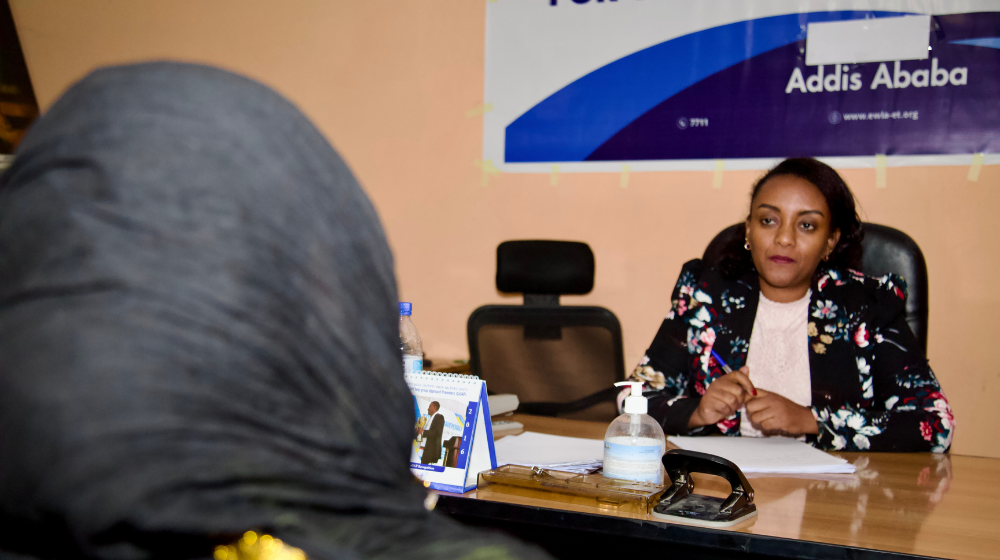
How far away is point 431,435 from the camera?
1212 millimetres

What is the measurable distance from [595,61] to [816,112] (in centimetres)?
78

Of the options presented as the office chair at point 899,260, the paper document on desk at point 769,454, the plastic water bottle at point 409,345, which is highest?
the office chair at point 899,260

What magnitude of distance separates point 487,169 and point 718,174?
851mm

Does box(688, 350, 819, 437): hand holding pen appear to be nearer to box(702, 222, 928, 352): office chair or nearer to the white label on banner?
box(702, 222, 928, 352): office chair

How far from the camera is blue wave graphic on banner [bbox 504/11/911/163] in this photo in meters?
2.51

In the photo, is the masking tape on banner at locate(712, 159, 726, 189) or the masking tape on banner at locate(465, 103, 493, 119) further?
the masking tape on banner at locate(465, 103, 493, 119)

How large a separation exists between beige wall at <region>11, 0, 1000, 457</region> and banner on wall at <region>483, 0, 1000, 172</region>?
9cm

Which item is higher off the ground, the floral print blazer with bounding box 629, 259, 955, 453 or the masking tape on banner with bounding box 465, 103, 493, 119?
the masking tape on banner with bounding box 465, 103, 493, 119

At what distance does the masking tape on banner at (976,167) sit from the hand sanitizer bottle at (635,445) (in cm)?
174

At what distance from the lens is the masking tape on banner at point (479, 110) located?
2883mm

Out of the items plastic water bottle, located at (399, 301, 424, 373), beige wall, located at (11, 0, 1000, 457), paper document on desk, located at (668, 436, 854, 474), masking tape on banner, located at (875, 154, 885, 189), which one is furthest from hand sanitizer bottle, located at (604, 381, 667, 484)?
masking tape on banner, located at (875, 154, 885, 189)

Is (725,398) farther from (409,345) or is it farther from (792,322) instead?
(409,345)

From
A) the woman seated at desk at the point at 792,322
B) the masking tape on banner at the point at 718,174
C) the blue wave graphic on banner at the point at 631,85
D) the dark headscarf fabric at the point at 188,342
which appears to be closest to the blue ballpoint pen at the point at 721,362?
the woman seated at desk at the point at 792,322

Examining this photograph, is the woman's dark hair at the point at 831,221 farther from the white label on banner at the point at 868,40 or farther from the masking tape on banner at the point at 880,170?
the white label on banner at the point at 868,40
